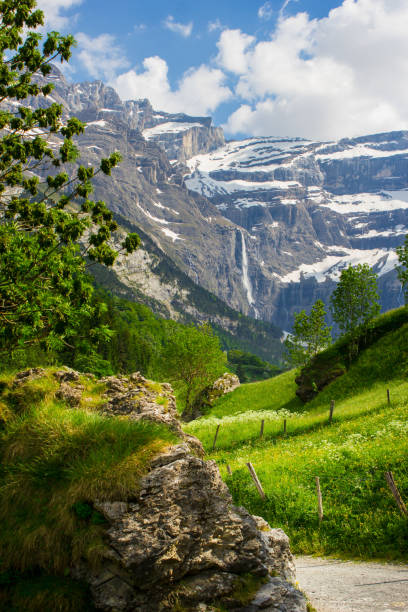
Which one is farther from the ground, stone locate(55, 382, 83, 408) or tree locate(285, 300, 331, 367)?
tree locate(285, 300, 331, 367)

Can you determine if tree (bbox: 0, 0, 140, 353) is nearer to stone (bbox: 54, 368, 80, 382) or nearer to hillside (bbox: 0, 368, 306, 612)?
hillside (bbox: 0, 368, 306, 612)

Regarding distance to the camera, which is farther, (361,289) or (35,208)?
(361,289)

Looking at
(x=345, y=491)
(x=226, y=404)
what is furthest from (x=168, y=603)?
(x=226, y=404)

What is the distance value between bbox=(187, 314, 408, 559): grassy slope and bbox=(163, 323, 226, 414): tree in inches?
613

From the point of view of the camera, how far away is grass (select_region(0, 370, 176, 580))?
23.5 feet

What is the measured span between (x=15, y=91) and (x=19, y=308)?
6789 millimetres

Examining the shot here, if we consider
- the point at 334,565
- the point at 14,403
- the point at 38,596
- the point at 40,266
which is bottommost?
the point at 334,565

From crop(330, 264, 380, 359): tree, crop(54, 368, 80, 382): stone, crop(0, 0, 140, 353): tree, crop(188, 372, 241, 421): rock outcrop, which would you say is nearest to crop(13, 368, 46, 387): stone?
crop(54, 368, 80, 382): stone

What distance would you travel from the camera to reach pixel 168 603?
6.72 meters

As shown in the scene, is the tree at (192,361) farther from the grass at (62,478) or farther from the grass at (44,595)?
the grass at (44,595)

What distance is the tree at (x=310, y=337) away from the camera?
5081cm

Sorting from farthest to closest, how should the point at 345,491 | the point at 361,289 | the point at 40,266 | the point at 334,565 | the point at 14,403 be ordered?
1. the point at 361,289
2. the point at 345,491
3. the point at 334,565
4. the point at 14,403
5. the point at 40,266

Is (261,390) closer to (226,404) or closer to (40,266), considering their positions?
(226,404)

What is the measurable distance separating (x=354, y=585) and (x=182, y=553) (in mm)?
6298
